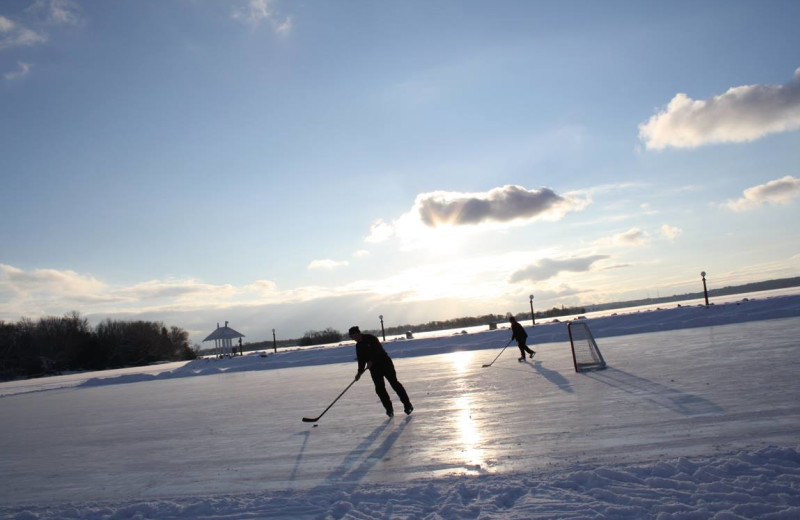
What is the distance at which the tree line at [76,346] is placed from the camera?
52.6 m

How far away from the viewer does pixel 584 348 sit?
13312mm

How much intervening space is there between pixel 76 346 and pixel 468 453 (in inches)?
2413

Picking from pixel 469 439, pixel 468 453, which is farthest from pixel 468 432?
pixel 468 453

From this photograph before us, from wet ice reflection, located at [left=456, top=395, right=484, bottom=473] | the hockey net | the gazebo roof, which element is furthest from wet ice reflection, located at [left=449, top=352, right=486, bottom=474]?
the gazebo roof

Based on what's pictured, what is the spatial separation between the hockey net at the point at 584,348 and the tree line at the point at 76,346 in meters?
47.3

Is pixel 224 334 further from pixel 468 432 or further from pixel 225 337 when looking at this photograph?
pixel 468 432

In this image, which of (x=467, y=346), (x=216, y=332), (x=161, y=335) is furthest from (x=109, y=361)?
(x=467, y=346)

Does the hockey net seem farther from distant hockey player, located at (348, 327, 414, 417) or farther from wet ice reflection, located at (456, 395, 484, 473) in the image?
distant hockey player, located at (348, 327, 414, 417)

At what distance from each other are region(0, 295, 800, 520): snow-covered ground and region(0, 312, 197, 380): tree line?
4743 cm

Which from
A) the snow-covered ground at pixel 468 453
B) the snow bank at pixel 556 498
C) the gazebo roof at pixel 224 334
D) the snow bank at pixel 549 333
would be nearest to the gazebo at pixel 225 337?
the gazebo roof at pixel 224 334

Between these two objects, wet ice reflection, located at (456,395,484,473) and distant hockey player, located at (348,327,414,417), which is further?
distant hockey player, located at (348,327,414,417)

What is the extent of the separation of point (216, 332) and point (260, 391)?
2903cm

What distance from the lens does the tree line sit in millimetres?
52594

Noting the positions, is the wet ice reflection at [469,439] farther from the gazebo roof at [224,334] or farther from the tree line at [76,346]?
the tree line at [76,346]
